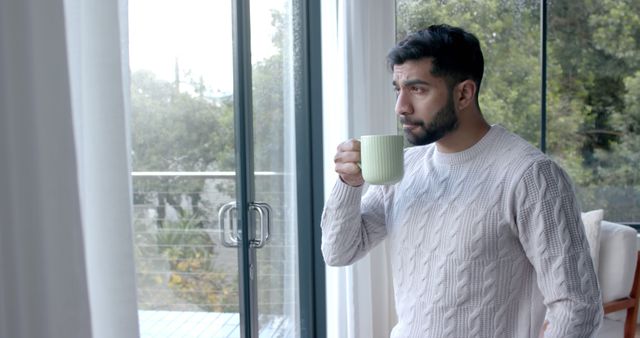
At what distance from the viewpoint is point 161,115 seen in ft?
5.93

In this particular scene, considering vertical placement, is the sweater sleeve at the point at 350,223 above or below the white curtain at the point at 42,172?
below

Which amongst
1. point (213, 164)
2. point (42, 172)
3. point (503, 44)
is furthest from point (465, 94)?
point (503, 44)

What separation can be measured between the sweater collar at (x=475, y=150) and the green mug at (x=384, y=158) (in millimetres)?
154

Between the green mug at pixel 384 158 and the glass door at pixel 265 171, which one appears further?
the glass door at pixel 265 171

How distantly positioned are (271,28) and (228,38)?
326 millimetres

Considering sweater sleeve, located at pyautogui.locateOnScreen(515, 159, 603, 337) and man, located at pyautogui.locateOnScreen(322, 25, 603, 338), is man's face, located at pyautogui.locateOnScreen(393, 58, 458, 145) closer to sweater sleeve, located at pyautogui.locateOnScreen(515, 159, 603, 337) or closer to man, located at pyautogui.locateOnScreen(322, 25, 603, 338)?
man, located at pyautogui.locateOnScreen(322, 25, 603, 338)

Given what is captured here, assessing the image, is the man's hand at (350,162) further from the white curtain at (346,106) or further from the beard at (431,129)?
the white curtain at (346,106)

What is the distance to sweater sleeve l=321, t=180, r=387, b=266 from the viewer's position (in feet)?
4.76

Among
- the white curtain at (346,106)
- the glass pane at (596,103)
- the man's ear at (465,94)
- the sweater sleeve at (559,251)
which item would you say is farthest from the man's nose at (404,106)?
the glass pane at (596,103)

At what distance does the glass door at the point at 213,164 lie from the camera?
1.78m

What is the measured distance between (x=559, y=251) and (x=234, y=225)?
128cm

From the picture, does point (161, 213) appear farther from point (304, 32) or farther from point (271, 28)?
point (304, 32)

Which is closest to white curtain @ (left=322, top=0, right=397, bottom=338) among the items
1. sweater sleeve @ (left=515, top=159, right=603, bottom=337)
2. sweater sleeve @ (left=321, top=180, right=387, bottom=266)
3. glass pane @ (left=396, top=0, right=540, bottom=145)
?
sweater sleeve @ (left=321, top=180, right=387, bottom=266)

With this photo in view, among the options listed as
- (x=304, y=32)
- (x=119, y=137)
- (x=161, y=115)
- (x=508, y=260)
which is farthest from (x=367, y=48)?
(x=119, y=137)
